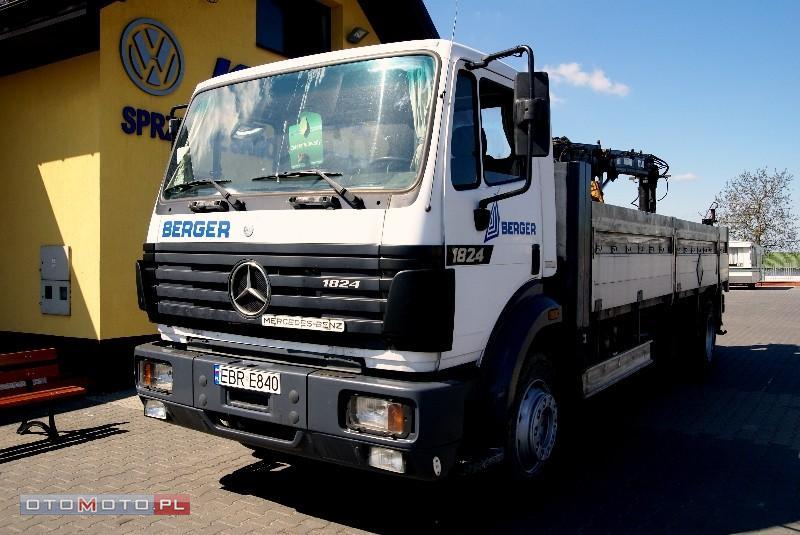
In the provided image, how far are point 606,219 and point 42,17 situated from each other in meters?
6.29

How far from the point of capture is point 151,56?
7.96 metres

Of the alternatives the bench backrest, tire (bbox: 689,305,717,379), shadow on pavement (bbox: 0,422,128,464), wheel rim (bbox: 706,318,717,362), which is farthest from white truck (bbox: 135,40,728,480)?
wheel rim (bbox: 706,318,717,362)

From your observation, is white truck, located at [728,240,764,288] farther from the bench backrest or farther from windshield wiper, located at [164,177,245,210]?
windshield wiper, located at [164,177,245,210]

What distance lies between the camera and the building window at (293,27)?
1019 cm

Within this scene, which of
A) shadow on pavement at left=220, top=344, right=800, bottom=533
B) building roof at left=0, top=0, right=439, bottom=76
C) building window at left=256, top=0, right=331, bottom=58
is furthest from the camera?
building window at left=256, top=0, right=331, bottom=58

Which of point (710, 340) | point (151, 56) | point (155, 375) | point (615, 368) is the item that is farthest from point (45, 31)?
point (710, 340)

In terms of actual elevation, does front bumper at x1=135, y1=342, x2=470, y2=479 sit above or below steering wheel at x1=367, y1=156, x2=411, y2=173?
below

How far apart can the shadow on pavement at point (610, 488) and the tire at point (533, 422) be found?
0.48 ft

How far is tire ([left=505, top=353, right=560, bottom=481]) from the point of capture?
13.1ft

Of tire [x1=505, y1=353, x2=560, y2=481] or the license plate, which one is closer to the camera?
the license plate

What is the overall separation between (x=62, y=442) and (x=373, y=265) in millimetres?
3843

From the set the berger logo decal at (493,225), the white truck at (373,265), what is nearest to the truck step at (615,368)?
the white truck at (373,265)

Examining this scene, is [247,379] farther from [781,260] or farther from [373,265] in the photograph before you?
[781,260]

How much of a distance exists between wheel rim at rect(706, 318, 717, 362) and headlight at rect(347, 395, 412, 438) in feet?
22.3
